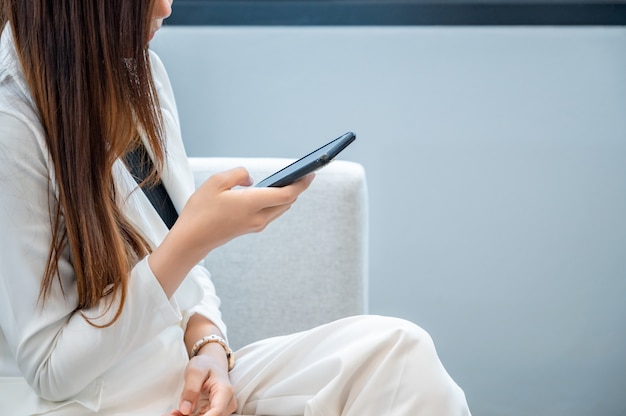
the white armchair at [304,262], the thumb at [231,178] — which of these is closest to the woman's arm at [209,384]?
the thumb at [231,178]

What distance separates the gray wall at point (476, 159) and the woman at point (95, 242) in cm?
107

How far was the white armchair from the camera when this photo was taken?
4.82ft

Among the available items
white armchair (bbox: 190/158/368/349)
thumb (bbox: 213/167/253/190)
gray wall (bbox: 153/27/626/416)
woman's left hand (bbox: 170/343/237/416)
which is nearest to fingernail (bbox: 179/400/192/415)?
woman's left hand (bbox: 170/343/237/416)

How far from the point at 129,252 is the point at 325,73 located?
112 cm

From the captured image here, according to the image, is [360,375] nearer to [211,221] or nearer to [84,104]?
[211,221]

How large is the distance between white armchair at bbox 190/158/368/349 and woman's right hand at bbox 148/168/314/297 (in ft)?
1.73

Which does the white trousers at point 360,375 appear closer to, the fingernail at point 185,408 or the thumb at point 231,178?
the fingernail at point 185,408

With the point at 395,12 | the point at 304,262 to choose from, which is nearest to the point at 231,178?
the point at 304,262

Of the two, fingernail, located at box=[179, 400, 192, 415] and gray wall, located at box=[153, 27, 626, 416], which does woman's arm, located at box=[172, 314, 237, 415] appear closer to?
fingernail, located at box=[179, 400, 192, 415]

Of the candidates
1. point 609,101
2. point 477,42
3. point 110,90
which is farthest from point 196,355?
point 609,101

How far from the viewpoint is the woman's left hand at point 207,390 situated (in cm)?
99

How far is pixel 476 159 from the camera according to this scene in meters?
2.00

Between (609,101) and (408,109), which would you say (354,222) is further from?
(609,101)

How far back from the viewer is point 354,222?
1468 mm
